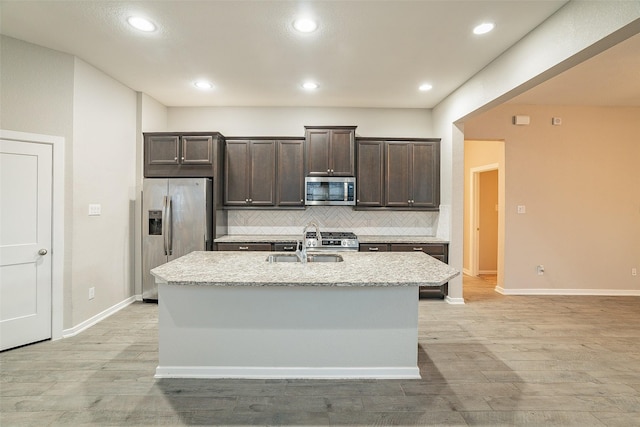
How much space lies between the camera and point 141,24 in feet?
8.86

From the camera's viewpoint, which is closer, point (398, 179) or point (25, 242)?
Result: point (25, 242)

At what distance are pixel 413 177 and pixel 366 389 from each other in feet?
10.8

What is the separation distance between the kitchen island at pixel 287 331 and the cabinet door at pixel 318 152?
8.12ft

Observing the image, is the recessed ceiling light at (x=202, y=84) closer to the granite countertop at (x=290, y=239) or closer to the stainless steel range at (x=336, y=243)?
the granite countertop at (x=290, y=239)

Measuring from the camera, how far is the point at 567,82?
3883mm

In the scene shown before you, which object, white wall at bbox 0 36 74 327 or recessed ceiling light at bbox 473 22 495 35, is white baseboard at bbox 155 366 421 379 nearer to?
white wall at bbox 0 36 74 327

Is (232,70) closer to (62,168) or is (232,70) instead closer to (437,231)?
(62,168)

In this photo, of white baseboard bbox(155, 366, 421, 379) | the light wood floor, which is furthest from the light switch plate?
white baseboard bbox(155, 366, 421, 379)

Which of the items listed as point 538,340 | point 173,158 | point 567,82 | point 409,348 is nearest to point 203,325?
point 409,348

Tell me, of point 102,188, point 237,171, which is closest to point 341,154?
point 237,171

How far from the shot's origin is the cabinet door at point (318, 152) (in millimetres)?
4684

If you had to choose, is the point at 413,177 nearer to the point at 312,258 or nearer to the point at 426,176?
the point at 426,176

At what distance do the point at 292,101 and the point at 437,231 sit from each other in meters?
3.02

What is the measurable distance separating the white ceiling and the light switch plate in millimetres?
1580
